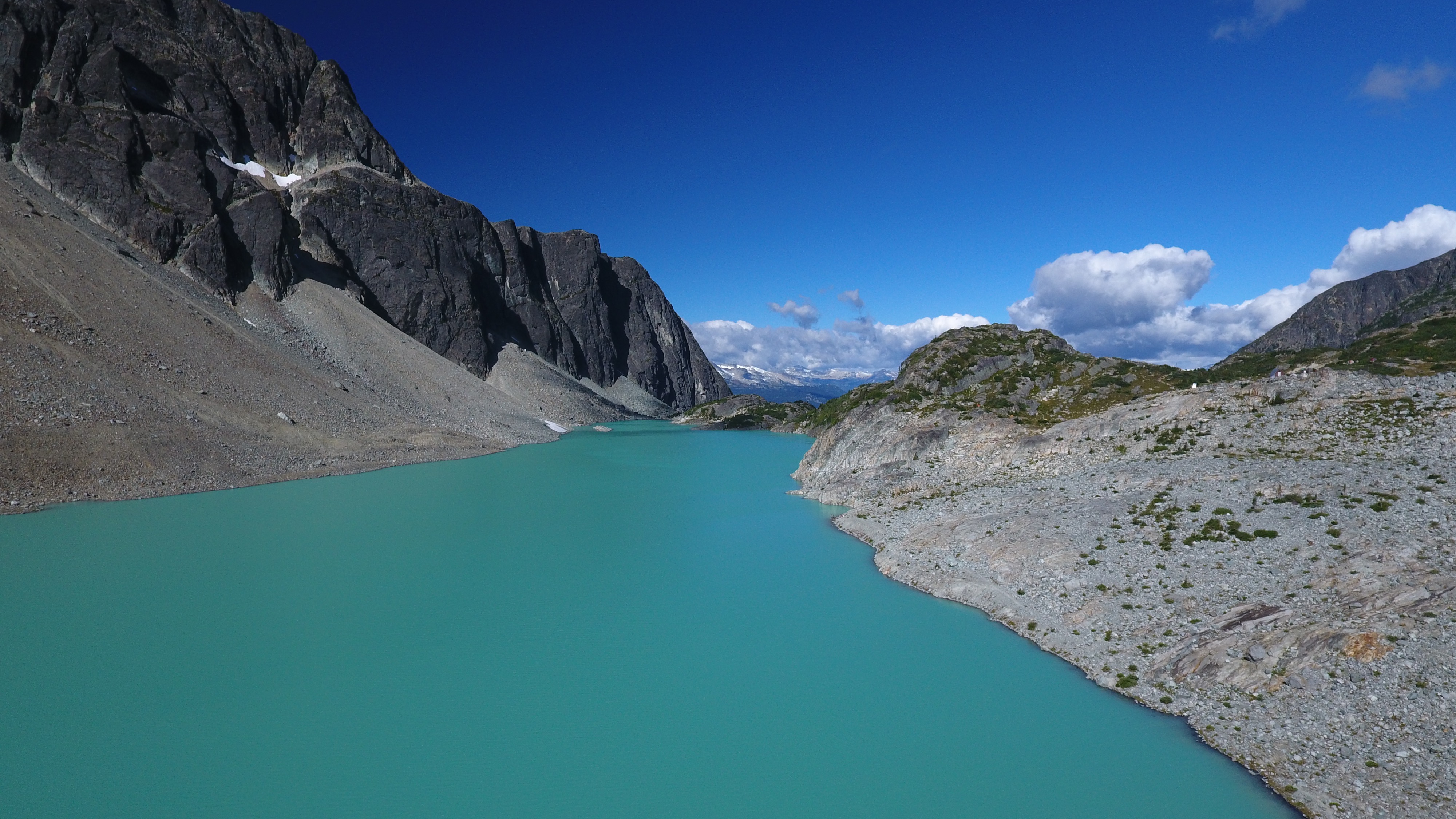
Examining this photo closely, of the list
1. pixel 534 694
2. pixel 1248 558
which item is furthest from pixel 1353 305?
pixel 534 694

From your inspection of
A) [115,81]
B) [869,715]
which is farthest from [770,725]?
[115,81]

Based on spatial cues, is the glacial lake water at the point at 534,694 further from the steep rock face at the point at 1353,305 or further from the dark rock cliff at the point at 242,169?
the steep rock face at the point at 1353,305

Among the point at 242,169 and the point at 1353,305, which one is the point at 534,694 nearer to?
the point at 242,169

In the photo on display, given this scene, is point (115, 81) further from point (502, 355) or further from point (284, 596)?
point (284, 596)

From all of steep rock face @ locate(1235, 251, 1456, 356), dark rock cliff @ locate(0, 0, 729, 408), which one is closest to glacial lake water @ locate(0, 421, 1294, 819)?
dark rock cliff @ locate(0, 0, 729, 408)

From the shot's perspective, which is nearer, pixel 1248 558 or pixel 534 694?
pixel 534 694

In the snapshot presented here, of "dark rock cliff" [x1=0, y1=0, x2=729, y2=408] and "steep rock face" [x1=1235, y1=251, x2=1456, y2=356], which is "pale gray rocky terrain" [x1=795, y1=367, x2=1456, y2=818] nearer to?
"dark rock cliff" [x1=0, y1=0, x2=729, y2=408]

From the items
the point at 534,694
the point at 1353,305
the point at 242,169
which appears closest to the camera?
the point at 534,694
